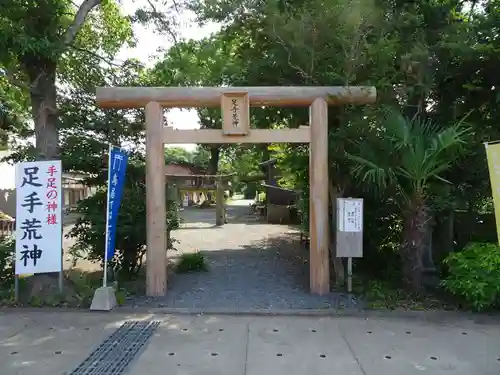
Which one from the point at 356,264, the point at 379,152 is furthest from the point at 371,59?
the point at 356,264

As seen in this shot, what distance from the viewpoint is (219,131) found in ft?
23.3

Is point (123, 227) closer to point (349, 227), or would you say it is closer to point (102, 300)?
point (102, 300)

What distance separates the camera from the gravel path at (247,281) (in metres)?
6.86

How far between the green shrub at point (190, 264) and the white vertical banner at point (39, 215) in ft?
9.32

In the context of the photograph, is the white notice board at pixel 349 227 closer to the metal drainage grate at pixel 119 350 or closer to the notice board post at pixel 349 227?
the notice board post at pixel 349 227

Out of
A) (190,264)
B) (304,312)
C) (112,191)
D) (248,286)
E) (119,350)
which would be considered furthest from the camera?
(190,264)

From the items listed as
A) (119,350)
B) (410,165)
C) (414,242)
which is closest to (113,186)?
(119,350)

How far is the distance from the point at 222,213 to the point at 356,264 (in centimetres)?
1156

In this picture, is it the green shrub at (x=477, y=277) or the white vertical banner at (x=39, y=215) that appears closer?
the green shrub at (x=477, y=277)

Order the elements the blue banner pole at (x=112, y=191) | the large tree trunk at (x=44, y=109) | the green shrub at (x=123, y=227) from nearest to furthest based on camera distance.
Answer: the blue banner pole at (x=112, y=191), the large tree trunk at (x=44, y=109), the green shrub at (x=123, y=227)

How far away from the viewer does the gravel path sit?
6855 millimetres

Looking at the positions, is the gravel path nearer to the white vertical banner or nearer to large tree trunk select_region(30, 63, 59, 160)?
the white vertical banner

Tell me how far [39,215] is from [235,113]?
345cm

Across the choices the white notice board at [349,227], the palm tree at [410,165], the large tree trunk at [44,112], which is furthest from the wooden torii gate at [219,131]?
the large tree trunk at [44,112]
